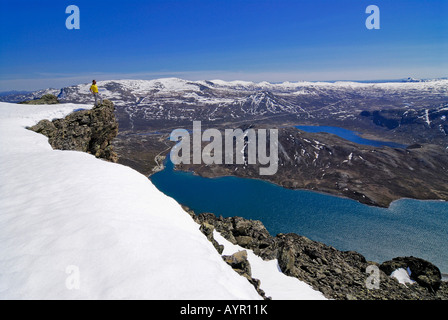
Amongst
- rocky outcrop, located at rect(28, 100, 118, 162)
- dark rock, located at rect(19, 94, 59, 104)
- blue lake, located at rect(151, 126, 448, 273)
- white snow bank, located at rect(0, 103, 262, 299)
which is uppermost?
dark rock, located at rect(19, 94, 59, 104)

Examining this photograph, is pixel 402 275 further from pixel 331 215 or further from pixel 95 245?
pixel 331 215

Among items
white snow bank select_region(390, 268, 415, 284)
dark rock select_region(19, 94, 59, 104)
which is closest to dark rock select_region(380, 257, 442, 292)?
white snow bank select_region(390, 268, 415, 284)

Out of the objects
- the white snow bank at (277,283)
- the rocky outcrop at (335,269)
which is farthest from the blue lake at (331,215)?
the white snow bank at (277,283)

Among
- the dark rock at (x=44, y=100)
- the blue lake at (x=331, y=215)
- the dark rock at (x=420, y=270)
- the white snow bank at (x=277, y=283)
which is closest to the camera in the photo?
the white snow bank at (x=277, y=283)

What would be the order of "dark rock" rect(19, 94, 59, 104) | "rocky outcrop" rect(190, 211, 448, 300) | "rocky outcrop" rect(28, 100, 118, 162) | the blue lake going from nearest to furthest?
"rocky outcrop" rect(190, 211, 448, 300), "rocky outcrop" rect(28, 100, 118, 162), "dark rock" rect(19, 94, 59, 104), the blue lake

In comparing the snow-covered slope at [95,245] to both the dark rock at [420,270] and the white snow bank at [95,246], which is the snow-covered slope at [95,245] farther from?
the dark rock at [420,270]

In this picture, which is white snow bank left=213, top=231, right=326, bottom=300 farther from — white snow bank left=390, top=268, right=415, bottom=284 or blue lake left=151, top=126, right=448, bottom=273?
blue lake left=151, top=126, right=448, bottom=273

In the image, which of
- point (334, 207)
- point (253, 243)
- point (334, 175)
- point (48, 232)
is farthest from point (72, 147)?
point (334, 175)
